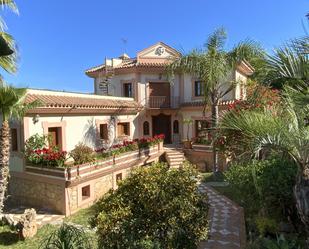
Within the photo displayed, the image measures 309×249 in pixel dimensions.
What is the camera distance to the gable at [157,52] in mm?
24278

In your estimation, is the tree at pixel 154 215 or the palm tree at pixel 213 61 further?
the palm tree at pixel 213 61

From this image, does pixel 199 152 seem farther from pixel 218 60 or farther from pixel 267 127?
pixel 267 127

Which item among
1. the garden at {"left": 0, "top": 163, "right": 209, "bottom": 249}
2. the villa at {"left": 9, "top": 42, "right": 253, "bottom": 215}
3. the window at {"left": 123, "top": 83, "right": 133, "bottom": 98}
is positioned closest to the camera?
the garden at {"left": 0, "top": 163, "right": 209, "bottom": 249}

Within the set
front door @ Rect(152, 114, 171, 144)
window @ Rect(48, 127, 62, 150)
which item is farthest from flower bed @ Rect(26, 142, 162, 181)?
front door @ Rect(152, 114, 171, 144)

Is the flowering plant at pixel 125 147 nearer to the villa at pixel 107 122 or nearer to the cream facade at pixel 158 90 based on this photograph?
the villa at pixel 107 122

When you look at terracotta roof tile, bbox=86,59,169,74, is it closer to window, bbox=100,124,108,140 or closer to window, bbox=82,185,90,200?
window, bbox=100,124,108,140

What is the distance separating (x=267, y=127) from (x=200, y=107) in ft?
55.6

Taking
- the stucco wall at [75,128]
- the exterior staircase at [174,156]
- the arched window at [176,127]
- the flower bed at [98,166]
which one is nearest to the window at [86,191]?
the flower bed at [98,166]

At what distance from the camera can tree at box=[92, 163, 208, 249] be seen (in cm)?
554

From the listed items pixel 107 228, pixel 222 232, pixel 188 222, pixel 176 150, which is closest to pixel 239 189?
pixel 222 232

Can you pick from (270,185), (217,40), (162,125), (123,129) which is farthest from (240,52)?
(162,125)

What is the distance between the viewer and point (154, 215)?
→ 571 cm

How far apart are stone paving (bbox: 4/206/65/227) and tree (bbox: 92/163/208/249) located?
738 centimetres

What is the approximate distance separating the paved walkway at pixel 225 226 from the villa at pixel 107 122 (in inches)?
143
